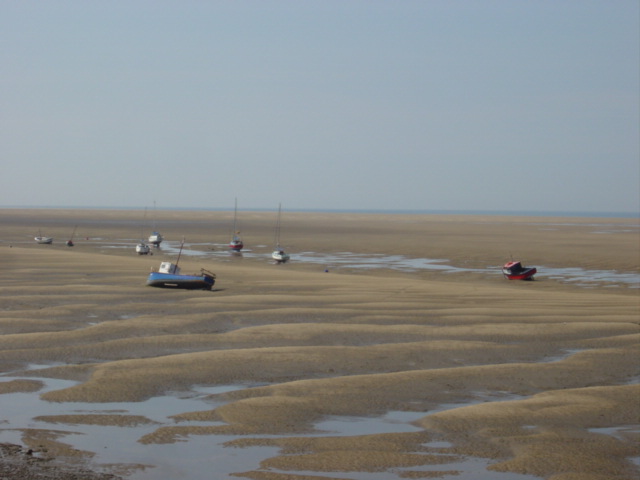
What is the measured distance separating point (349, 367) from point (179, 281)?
1988 centimetres

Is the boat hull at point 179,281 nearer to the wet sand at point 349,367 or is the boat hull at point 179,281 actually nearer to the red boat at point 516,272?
the wet sand at point 349,367

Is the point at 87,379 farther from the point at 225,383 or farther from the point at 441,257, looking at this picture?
the point at 441,257

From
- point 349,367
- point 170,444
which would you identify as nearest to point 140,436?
point 170,444

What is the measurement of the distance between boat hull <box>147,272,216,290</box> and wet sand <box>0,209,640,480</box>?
1.23 meters

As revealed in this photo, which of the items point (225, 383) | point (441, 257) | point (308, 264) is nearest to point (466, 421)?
point (225, 383)

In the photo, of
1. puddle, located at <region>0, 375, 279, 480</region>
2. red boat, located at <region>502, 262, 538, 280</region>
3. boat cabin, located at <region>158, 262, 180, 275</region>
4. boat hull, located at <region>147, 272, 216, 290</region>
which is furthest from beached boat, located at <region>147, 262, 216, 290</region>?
red boat, located at <region>502, 262, 538, 280</region>

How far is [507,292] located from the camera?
41375 millimetres

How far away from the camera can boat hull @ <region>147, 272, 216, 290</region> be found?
130ft

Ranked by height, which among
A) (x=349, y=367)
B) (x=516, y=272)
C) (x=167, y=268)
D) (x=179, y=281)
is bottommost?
(x=349, y=367)

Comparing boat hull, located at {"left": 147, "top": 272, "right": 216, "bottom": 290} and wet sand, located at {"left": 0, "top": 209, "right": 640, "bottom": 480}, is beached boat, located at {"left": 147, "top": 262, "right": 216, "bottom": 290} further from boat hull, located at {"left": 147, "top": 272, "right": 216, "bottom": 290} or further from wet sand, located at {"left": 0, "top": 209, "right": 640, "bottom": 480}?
wet sand, located at {"left": 0, "top": 209, "right": 640, "bottom": 480}

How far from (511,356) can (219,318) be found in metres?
11.0

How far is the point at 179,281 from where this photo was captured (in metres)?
39.8

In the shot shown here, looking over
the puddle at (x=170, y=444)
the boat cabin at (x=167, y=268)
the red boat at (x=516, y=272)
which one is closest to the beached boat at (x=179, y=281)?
the boat cabin at (x=167, y=268)

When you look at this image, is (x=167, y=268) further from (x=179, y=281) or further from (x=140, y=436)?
(x=140, y=436)
